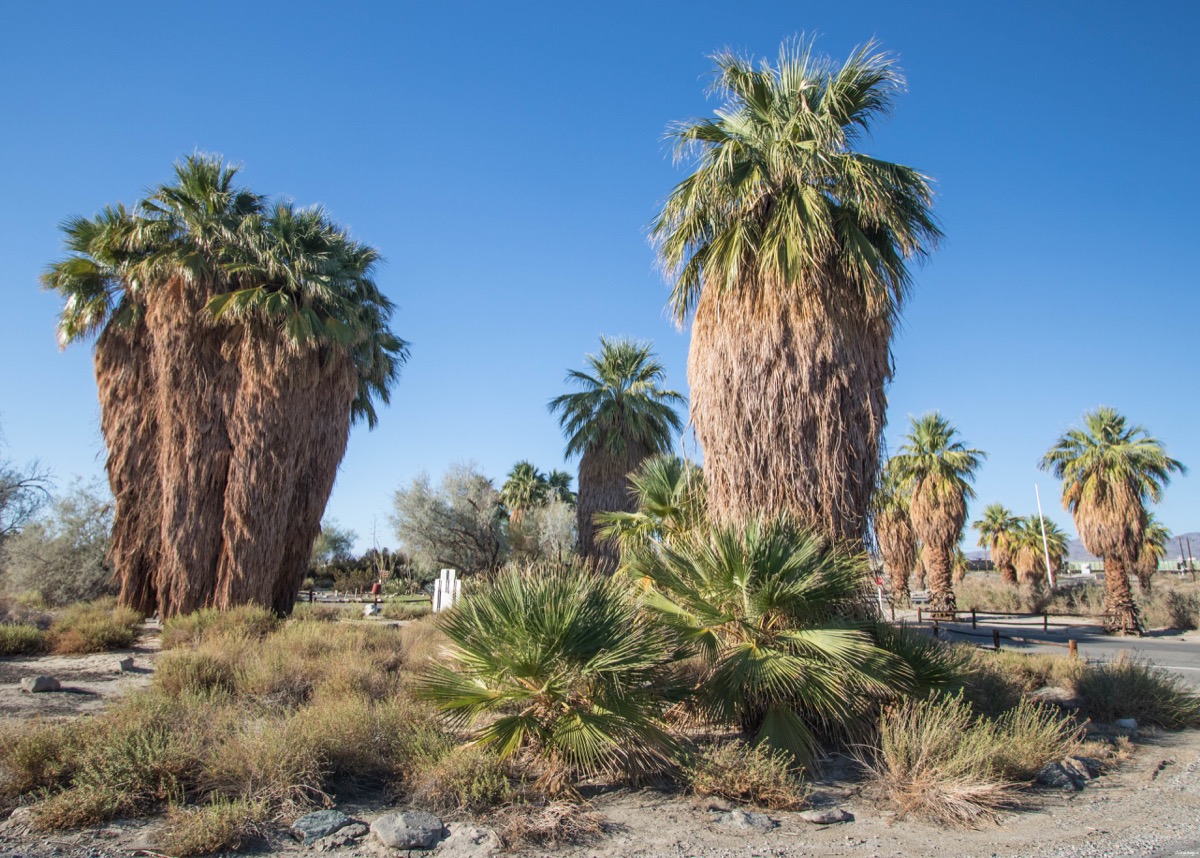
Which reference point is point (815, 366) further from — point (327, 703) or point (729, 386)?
point (327, 703)

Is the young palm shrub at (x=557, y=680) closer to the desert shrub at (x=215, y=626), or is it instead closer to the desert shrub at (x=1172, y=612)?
the desert shrub at (x=215, y=626)

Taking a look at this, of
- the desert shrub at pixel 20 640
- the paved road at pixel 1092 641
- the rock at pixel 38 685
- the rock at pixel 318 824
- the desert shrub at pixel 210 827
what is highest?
the desert shrub at pixel 20 640

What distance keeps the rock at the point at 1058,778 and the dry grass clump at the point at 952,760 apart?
0.29ft

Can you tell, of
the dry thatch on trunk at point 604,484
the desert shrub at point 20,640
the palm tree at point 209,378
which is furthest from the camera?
the dry thatch on trunk at point 604,484

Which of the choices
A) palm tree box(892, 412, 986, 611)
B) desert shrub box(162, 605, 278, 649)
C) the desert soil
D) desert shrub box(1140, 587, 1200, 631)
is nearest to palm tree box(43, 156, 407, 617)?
desert shrub box(162, 605, 278, 649)

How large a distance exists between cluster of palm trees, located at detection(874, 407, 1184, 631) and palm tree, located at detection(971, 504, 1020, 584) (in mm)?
13597

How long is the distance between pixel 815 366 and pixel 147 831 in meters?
8.35

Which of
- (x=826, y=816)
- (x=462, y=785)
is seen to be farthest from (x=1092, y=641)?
(x=462, y=785)

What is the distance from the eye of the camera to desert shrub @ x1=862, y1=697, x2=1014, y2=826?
619 cm

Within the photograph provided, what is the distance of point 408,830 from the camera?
5.38 m

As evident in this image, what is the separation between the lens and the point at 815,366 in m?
9.47

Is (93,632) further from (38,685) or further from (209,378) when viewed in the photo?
(209,378)

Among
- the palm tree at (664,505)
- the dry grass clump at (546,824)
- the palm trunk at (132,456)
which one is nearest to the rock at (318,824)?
the dry grass clump at (546,824)

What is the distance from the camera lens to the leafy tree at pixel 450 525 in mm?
34719
